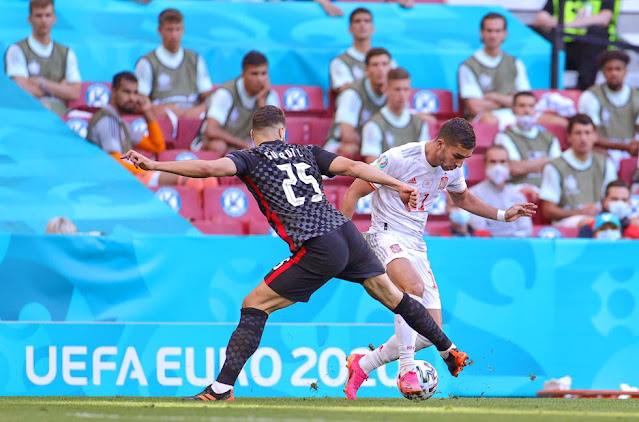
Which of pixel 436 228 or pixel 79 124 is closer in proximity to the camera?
pixel 436 228

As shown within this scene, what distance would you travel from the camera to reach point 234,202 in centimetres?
1062

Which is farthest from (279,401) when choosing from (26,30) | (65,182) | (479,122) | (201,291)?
(26,30)

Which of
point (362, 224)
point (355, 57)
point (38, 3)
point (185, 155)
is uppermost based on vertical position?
point (38, 3)

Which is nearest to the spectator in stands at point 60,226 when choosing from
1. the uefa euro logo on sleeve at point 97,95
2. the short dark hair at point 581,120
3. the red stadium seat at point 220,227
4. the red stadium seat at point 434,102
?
the red stadium seat at point 220,227

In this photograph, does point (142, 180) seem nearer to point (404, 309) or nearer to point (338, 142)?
point (338, 142)

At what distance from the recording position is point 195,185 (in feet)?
35.0

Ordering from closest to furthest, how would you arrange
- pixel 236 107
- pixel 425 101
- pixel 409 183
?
1. pixel 409 183
2. pixel 236 107
3. pixel 425 101

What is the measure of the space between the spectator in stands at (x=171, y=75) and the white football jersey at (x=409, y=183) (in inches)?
191

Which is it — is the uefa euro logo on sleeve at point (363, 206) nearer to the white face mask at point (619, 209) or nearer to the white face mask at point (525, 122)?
the white face mask at point (525, 122)

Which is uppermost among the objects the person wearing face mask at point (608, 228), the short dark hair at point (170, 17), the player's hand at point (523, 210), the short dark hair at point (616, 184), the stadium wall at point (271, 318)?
the short dark hair at point (170, 17)

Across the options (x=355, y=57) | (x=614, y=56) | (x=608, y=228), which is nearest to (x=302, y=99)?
(x=355, y=57)

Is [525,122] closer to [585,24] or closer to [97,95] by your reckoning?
[585,24]

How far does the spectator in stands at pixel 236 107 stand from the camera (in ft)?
37.3

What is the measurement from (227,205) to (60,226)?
1.80 meters
